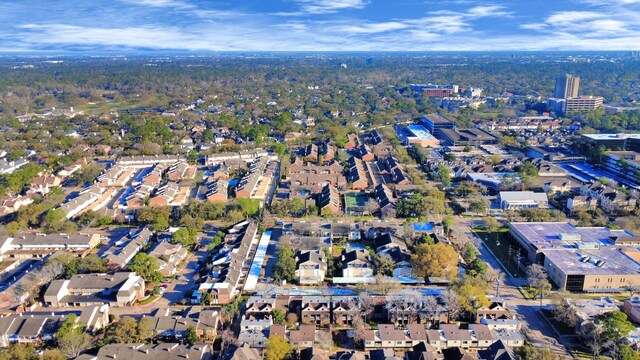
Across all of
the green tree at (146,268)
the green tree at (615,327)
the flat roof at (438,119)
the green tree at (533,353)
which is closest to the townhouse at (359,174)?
the green tree at (146,268)

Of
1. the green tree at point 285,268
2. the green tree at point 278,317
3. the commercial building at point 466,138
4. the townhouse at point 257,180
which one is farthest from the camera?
the commercial building at point 466,138

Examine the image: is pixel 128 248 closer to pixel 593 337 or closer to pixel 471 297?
pixel 471 297

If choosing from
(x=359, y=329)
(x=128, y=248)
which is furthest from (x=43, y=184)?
(x=359, y=329)

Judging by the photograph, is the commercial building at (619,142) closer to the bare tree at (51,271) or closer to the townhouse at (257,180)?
the townhouse at (257,180)

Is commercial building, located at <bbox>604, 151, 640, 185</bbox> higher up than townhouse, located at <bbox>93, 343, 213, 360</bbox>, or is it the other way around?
commercial building, located at <bbox>604, 151, 640, 185</bbox>

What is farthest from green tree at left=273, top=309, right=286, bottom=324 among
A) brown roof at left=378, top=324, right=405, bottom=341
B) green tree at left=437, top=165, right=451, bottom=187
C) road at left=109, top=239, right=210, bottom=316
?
green tree at left=437, top=165, right=451, bottom=187

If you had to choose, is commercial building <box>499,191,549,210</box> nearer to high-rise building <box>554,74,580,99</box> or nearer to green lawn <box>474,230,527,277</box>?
green lawn <box>474,230,527,277</box>
